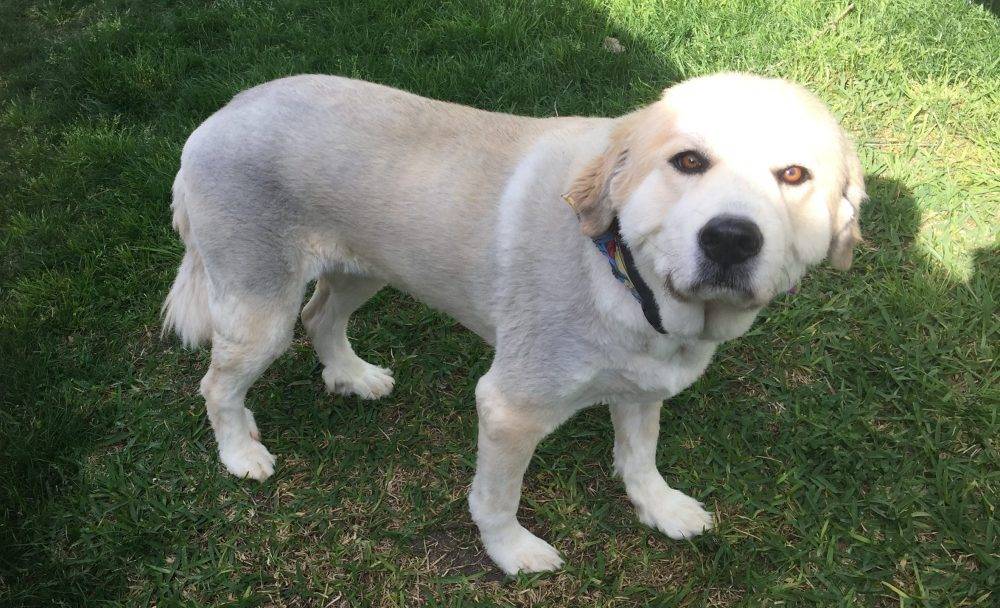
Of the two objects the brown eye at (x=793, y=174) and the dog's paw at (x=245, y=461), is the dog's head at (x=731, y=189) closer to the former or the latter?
the brown eye at (x=793, y=174)

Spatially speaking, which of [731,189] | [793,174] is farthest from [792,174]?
[731,189]

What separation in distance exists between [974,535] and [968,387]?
70 cm

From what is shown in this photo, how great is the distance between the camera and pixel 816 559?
2.63 m

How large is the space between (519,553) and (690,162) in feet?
5.08

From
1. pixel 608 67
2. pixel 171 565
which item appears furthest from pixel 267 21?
pixel 171 565

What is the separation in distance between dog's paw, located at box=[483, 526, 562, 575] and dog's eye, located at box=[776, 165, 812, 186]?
4.97 feet

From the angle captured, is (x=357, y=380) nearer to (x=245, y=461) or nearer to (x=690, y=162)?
(x=245, y=461)

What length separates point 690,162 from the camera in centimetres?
176

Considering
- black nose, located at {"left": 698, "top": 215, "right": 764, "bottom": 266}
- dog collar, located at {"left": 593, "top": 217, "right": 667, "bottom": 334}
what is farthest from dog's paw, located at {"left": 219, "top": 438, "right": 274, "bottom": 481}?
black nose, located at {"left": 698, "top": 215, "right": 764, "bottom": 266}

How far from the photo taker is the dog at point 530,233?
1.75 metres

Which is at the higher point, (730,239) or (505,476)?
(730,239)

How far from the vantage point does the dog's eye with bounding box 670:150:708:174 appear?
1.75m

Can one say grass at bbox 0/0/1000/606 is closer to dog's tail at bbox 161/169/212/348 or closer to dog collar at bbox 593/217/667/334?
dog's tail at bbox 161/169/212/348

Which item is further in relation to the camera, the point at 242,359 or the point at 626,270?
the point at 242,359
